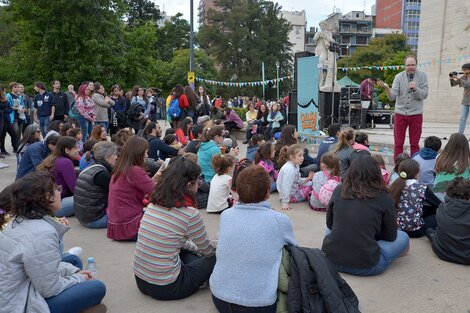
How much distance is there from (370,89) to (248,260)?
47.8 ft

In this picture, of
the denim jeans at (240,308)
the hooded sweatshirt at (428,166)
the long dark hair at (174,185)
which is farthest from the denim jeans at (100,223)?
the hooded sweatshirt at (428,166)

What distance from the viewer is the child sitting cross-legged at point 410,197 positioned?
4.64m

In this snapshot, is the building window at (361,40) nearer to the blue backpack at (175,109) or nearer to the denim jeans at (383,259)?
the blue backpack at (175,109)

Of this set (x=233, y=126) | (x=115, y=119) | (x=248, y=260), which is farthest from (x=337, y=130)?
(x=233, y=126)

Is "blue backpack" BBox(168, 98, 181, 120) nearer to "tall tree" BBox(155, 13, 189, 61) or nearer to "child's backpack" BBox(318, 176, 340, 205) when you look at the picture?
"child's backpack" BBox(318, 176, 340, 205)

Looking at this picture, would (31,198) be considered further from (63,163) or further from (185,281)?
(63,163)

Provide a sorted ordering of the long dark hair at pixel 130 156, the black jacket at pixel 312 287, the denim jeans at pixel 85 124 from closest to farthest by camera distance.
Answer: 1. the black jacket at pixel 312 287
2. the long dark hair at pixel 130 156
3. the denim jeans at pixel 85 124

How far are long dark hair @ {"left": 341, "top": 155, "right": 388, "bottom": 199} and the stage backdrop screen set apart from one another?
826 cm

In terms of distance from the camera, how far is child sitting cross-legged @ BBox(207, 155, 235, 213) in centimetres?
601

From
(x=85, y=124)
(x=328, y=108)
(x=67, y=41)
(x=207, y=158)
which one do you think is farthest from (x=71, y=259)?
(x=67, y=41)

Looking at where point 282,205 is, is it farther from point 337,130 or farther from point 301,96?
point 301,96

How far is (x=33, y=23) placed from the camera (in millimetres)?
19828

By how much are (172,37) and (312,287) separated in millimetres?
56835

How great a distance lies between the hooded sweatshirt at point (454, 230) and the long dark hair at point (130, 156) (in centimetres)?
312
